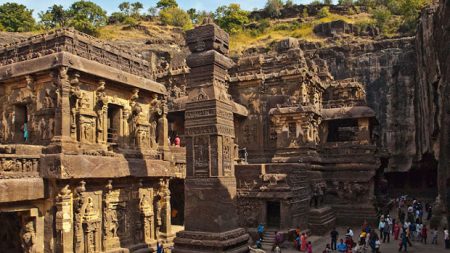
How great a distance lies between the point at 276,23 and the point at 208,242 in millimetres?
68961

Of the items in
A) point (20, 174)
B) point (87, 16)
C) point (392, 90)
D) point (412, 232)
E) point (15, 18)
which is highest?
point (87, 16)

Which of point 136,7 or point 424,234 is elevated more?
point 136,7

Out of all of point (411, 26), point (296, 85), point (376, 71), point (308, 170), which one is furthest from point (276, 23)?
point (308, 170)

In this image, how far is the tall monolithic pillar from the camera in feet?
32.5

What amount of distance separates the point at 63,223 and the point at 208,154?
5.82m

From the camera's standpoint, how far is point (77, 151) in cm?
1336

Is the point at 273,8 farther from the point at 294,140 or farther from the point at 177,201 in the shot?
the point at 177,201

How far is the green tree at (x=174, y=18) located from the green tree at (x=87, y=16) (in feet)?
34.4

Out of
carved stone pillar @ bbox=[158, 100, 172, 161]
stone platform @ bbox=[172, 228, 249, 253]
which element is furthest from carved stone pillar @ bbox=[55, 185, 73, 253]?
carved stone pillar @ bbox=[158, 100, 172, 161]

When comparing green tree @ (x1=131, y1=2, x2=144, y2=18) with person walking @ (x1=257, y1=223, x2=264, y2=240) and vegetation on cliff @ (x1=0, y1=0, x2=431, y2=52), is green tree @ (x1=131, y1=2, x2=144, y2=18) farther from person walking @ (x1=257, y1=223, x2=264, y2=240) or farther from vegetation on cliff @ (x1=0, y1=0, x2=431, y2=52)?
person walking @ (x1=257, y1=223, x2=264, y2=240)

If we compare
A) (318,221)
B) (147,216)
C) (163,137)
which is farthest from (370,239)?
(163,137)

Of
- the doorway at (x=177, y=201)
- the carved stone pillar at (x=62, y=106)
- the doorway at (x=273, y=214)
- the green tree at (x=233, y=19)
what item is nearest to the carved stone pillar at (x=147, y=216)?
the carved stone pillar at (x=62, y=106)

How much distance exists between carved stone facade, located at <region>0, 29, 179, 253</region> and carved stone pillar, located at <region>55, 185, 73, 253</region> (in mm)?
30

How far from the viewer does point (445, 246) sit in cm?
→ 1716
